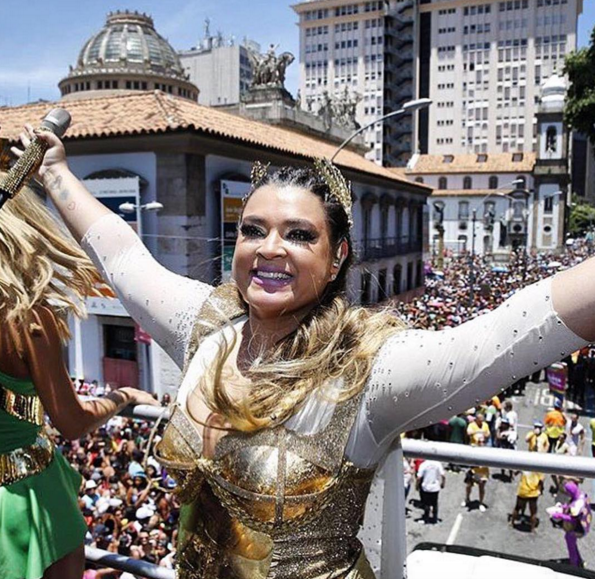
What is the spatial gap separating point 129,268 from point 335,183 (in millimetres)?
655

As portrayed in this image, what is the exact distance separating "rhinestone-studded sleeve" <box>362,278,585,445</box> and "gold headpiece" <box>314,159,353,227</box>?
0.37m

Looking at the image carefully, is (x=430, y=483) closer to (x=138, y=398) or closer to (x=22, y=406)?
(x=138, y=398)

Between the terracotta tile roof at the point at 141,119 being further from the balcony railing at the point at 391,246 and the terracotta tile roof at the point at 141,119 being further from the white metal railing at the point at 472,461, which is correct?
the white metal railing at the point at 472,461

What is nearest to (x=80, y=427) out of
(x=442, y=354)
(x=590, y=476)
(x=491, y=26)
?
(x=442, y=354)

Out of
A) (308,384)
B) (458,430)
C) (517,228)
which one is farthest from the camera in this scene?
(517,228)

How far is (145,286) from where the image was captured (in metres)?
1.79

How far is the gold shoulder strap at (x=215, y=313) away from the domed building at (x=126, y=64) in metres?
41.5

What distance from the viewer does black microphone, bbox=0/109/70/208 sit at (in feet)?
5.43

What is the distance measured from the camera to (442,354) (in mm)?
1245

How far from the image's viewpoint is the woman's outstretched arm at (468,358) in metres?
1.14

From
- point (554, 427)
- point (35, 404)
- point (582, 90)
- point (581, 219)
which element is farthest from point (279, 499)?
point (581, 219)

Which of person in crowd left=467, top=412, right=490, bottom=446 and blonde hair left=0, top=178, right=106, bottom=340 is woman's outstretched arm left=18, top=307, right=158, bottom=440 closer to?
blonde hair left=0, top=178, right=106, bottom=340

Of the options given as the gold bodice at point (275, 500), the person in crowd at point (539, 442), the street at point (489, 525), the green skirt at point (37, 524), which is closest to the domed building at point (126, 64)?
the street at point (489, 525)

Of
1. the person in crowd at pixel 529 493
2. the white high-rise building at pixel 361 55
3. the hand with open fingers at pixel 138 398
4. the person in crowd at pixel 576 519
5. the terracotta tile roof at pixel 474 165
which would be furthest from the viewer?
the white high-rise building at pixel 361 55
